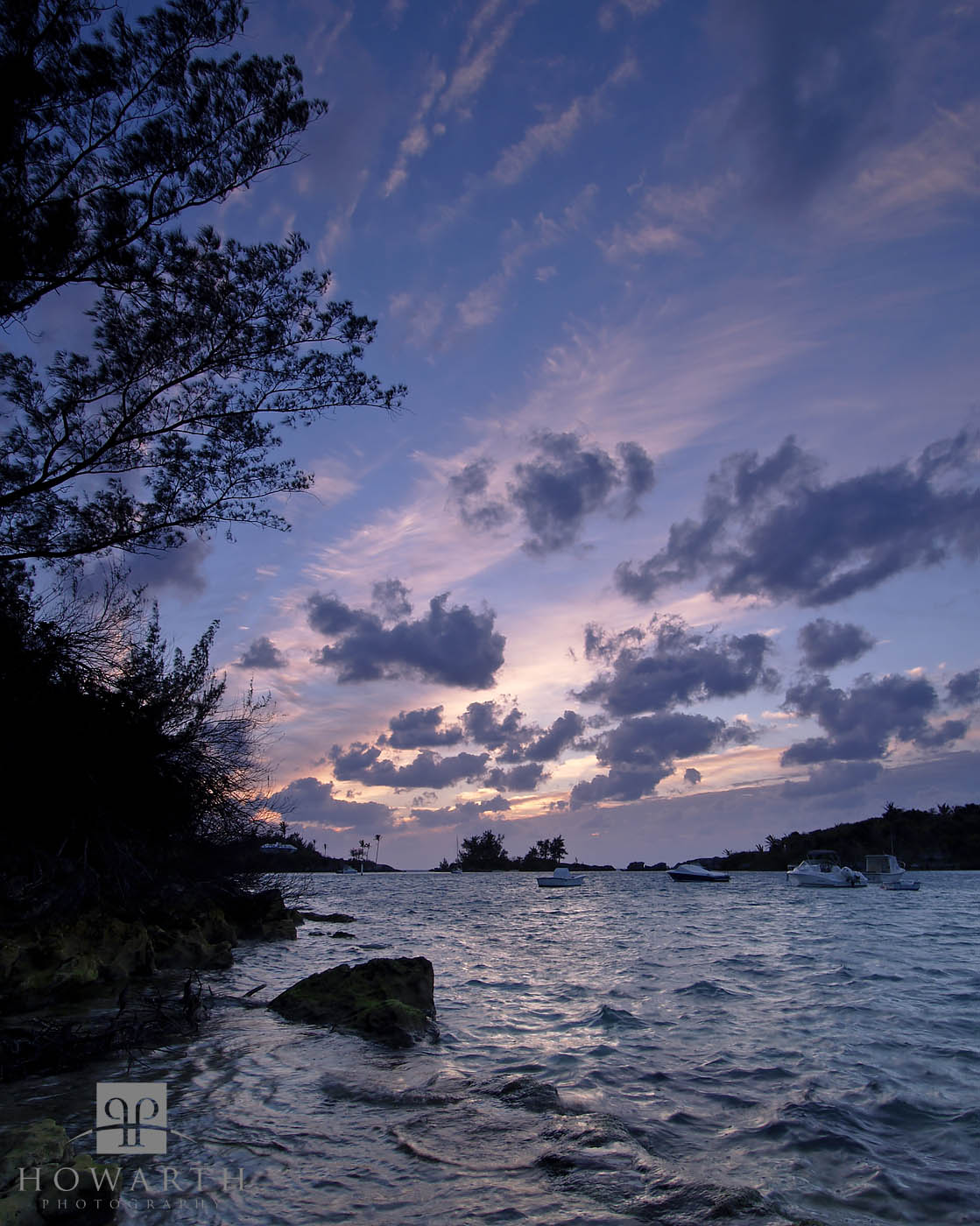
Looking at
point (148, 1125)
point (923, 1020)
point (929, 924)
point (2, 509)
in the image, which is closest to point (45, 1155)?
point (148, 1125)

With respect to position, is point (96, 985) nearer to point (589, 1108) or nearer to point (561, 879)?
point (589, 1108)

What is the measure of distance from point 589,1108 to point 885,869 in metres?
96.5

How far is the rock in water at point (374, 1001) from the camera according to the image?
1102 cm

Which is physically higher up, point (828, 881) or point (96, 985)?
point (96, 985)

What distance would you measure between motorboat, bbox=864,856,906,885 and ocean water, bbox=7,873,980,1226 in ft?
252

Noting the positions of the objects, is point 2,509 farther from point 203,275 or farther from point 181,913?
point 181,913

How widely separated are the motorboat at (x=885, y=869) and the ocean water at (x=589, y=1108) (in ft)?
252

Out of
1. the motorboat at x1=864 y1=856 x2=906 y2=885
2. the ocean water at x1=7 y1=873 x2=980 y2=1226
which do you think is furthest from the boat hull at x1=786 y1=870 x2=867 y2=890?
the ocean water at x1=7 y1=873 x2=980 y2=1226

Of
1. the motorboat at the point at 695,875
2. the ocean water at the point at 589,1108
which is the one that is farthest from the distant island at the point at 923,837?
the ocean water at the point at 589,1108

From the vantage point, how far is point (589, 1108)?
7984mm

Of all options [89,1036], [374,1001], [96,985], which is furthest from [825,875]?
[89,1036]

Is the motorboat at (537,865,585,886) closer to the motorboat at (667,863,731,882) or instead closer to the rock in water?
the motorboat at (667,863,731,882)

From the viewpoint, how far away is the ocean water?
17.8 feet

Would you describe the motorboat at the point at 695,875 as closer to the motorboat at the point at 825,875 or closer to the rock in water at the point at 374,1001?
the motorboat at the point at 825,875
